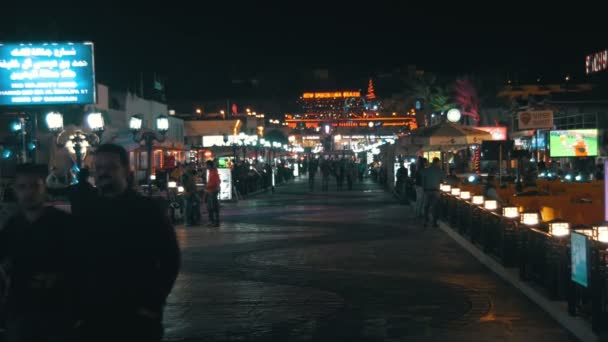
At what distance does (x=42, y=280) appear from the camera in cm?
502

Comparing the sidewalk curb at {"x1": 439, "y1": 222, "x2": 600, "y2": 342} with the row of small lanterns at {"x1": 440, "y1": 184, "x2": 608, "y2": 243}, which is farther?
the row of small lanterns at {"x1": 440, "y1": 184, "x2": 608, "y2": 243}

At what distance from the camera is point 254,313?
10086 mm

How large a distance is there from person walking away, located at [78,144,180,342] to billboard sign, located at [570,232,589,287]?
4.47 meters

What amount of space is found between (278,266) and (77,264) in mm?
9582

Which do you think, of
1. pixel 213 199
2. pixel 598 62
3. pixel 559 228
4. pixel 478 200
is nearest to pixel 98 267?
pixel 559 228

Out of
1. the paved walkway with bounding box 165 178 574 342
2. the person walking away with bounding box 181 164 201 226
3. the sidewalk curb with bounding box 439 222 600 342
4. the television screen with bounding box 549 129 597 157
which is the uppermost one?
the television screen with bounding box 549 129 597 157

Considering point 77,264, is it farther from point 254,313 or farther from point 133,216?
point 254,313

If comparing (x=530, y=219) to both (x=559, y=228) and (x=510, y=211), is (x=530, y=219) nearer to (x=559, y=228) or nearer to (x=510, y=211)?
(x=510, y=211)

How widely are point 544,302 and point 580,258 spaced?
6.38 feet

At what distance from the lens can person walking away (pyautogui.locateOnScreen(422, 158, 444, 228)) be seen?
21.3m

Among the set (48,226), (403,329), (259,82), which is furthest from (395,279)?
(259,82)

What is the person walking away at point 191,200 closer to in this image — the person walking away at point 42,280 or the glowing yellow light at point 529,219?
the glowing yellow light at point 529,219

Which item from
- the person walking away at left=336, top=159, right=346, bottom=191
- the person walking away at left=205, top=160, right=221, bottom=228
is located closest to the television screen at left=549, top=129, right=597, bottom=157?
the person walking away at left=205, top=160, right=221, bottom=228

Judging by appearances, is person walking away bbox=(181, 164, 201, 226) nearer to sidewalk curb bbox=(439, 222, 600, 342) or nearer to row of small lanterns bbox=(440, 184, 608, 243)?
row of small lanterns bbox=(440, 184, 608, 243)
